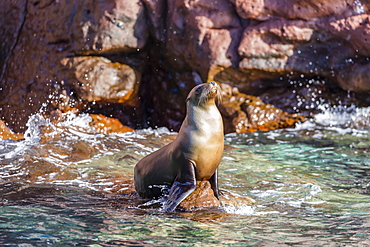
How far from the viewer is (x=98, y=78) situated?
30.6ft

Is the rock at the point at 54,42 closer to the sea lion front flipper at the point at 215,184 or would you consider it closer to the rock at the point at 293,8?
the rock at the point at 293,8

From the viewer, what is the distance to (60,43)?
31.4ft

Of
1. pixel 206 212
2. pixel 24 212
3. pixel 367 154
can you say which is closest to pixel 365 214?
pixel 206 212

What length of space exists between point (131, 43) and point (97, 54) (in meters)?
0.63

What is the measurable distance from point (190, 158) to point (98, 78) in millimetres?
5359

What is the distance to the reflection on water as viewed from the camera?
3.40 metres

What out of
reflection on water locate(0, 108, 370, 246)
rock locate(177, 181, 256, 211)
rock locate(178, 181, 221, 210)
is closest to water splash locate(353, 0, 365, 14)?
reflection on water locate(0, 108, 370, 246)

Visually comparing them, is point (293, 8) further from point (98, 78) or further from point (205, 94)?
point (205, 94)

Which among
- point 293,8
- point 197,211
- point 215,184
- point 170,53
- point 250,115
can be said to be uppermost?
point 293,8

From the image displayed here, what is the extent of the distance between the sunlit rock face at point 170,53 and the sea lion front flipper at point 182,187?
5058 mm

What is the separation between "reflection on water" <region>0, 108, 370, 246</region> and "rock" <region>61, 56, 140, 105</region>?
0.50 meters

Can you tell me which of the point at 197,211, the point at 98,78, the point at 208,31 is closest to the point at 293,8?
the point at 208,31

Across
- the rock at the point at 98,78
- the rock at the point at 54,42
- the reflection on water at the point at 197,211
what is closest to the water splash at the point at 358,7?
the reflection on water at the point at 197,211

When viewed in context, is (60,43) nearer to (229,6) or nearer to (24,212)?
(229,6)
